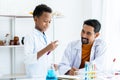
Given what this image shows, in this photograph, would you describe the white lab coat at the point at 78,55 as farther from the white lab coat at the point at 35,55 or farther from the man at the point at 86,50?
the white lab coat at the point at 35,55

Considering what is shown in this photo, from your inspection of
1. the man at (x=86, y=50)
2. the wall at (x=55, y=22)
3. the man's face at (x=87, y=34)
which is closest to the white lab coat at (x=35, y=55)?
the man at (x=86, y=50)

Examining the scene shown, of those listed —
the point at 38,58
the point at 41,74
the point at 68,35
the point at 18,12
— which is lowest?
the point at 41,74

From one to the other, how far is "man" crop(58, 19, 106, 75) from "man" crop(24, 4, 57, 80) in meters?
0.19

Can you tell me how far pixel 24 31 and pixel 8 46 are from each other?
0.42 meters

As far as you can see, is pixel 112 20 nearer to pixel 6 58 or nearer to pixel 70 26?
pixel 70 26

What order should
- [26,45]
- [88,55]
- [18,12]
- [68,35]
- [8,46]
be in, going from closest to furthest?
[26,45] → [88,55] → [8,46] → [18,12] → [68,35]

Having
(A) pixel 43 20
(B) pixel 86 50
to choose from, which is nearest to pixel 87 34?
(B) pixel 86 50

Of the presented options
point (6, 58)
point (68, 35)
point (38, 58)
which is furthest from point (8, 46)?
point (38, 58)

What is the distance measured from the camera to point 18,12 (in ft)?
11.7

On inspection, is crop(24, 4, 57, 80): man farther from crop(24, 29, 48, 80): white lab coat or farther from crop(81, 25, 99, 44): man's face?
crop(81, 25, 99, 44): man's face

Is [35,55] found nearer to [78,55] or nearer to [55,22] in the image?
[78,55]

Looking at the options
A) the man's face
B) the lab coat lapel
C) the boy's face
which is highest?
the boy's face

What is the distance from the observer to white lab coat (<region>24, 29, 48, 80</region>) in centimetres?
213

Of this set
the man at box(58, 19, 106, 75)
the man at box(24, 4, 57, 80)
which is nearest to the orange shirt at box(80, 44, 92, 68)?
the man at box(58, 19, 106, 75)
